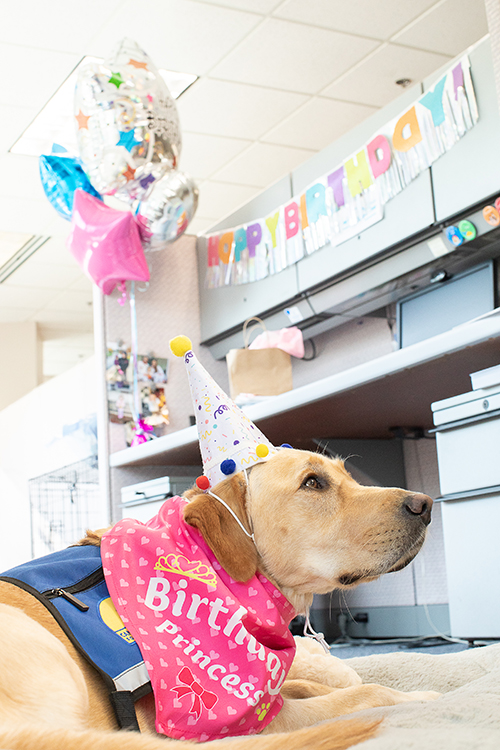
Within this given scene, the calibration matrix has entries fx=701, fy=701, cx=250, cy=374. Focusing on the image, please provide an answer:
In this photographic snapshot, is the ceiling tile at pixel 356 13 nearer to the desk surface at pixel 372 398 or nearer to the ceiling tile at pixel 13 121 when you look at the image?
the ceiling tile at pixel 13 121

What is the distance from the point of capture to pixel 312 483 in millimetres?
1073

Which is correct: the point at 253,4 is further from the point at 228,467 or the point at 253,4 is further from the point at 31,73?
the point at 228,467

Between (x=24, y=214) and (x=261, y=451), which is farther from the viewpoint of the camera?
(x=24, y=214)

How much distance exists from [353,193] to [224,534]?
157 centimetres

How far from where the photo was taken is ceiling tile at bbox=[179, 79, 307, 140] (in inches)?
155

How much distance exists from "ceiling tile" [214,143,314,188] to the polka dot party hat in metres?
3.76

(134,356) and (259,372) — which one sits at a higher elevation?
(134,356)

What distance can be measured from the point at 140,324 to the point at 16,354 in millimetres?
5379

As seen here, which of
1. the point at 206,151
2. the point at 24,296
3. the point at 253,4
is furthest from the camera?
the point at 24,296

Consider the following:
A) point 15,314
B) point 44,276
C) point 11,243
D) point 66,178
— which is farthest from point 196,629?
point 15,314

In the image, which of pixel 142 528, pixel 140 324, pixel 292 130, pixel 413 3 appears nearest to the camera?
pixel 142 528

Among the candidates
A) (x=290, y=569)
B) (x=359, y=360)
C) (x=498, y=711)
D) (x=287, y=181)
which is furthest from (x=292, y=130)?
(x=498, y=711)

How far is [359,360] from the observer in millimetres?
2639

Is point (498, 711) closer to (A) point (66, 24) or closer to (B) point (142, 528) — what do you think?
(B) point (142, 528)
